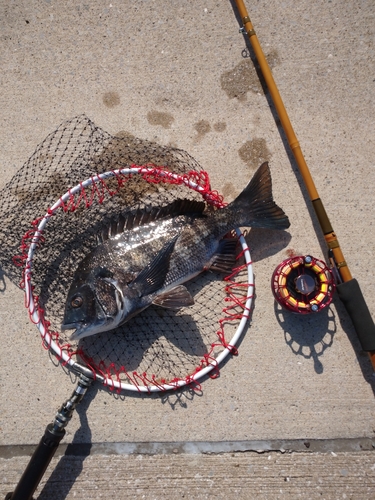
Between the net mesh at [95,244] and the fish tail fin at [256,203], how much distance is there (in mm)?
226

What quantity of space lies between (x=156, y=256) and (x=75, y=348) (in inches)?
43.2

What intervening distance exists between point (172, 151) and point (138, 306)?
1.41 meters

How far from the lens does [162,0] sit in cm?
362

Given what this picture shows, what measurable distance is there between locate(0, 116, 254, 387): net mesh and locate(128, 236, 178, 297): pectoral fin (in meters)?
0.42

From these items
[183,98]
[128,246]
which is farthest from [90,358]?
[183,98]

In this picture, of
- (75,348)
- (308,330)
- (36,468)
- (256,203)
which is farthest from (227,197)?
(36,468)

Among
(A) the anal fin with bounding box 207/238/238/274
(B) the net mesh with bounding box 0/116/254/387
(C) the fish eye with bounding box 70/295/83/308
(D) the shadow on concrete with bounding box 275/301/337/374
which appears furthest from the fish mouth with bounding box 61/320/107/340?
(D) the shadow on concrete with bounding box 275/301/337/374

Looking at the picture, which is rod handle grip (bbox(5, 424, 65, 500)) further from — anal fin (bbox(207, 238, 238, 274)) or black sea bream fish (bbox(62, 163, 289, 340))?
anal fin (bbox(207, 238, 238, 274))

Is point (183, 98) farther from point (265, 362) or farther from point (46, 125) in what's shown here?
point (265, 362)

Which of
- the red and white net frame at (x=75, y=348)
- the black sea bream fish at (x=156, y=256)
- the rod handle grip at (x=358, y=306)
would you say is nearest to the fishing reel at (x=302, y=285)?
the rod handle grip at (x=358, y=306)

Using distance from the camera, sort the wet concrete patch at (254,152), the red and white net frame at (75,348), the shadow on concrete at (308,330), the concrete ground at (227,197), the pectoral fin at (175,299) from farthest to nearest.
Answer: the wet concrete patch at (254,152) < the shadow on concrete at (308,330) < the concrete ground at (227,197) < the red and white net frame at (75,348) < the pectoral fin at (175,299)

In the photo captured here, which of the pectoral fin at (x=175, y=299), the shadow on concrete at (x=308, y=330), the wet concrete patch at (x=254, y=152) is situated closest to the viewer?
the pectoral fin at (x=175, y=299)

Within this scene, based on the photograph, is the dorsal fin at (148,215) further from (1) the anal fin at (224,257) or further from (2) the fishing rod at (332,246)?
(2) the fishing rod at (332,246)

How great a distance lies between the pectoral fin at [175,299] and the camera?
292 cm
